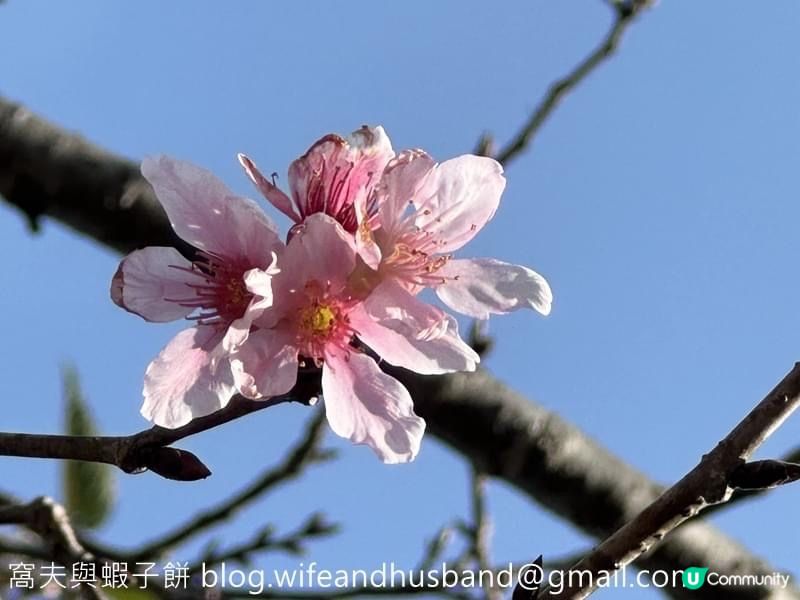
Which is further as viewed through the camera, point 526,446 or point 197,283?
point 526,446

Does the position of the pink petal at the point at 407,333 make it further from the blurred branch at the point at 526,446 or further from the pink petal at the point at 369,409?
the blurred branch at the point at 526,446

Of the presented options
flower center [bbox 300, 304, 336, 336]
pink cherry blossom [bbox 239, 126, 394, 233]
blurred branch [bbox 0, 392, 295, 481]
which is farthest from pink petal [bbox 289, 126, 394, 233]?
blurred branch [bbox 0, 392, 295, 481]

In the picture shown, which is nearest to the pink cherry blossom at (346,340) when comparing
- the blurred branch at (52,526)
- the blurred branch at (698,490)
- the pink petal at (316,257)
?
the pink petal at (316,257)

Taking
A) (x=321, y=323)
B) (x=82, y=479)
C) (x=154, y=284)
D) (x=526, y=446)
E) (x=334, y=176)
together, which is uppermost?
(x=334, y=176)

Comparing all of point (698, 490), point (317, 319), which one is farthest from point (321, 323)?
point (698, 490)

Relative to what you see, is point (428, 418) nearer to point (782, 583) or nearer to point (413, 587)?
point (413, 587)

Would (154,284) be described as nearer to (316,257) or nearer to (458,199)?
(316,257)
